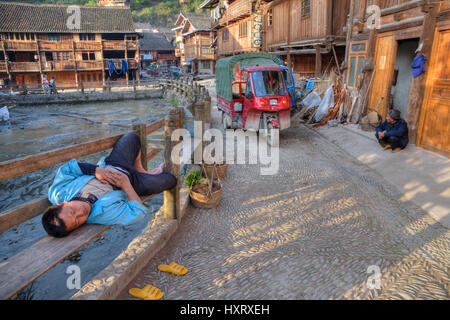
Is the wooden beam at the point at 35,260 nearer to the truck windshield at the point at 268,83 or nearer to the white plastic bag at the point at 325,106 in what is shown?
the truck windshield at the point at 268,83

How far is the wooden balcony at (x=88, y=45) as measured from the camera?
33.2 m

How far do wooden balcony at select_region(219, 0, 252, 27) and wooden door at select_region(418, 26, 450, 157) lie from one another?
18.0 meters

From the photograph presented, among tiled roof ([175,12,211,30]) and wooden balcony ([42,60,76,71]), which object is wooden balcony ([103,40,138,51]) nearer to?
wooden balcony ([42,60,76,71])

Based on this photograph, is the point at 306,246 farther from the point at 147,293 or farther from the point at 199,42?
the point at 199,42

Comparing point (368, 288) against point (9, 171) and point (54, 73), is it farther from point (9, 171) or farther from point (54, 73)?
point (54, 73)

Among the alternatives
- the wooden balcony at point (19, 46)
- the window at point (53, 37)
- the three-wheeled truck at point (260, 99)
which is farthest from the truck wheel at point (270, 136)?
the wooden balcony at point (19, 46)

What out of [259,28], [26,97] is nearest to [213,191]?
[259,28]

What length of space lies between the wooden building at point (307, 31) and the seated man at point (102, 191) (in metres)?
12.0

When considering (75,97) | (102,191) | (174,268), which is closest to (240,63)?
(102,191)

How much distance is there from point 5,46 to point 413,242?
38.2m

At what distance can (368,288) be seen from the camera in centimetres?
331

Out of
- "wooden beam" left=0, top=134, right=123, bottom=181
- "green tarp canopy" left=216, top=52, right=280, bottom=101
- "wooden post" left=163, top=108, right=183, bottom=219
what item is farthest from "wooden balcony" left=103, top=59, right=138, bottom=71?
"wooden beam" left=0, top=134, right=123, bottom=181

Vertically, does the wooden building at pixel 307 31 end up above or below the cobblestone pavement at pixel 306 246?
above

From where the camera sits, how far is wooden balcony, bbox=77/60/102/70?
109 ft
